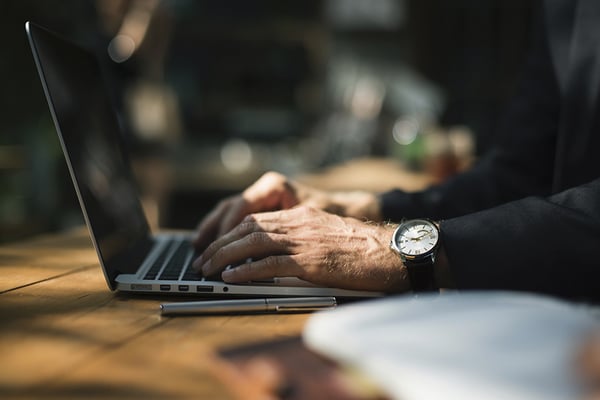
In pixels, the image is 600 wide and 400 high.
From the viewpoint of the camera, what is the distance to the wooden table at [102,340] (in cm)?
47

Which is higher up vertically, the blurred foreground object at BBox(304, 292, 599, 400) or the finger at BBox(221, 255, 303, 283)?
the blurred foreground object at BBox(304, 292, 599, 400)

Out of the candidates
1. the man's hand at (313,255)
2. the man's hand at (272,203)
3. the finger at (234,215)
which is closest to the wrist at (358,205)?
the man's hand at (272,203)

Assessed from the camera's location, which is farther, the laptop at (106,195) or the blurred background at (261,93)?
the blurred background at (261,93)

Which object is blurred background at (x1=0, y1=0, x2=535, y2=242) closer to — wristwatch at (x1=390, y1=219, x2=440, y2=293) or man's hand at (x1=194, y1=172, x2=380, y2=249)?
man's hand at (x1=194, y1=172, x2=380, y2=249)

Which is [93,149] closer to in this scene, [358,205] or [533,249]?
[358,205]

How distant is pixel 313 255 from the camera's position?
0.74 meters

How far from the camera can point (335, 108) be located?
6344 mm

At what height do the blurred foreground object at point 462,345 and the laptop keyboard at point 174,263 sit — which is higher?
the blurred foreground object at point 462,345

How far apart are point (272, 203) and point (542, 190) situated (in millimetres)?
596

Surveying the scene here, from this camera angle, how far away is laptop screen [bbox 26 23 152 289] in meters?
0.75

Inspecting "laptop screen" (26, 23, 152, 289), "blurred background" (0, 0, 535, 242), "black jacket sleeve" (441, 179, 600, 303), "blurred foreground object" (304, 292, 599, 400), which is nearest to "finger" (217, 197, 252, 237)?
"laptop screen" (26, 23, 152, 289)

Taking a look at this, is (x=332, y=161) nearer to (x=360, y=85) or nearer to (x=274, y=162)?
(x=274, y=162)

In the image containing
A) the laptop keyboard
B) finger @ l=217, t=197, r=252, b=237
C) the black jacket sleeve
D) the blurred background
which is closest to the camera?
the black jacket sleeve

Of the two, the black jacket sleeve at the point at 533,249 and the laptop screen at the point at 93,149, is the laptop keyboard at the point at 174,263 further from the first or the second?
the black jacket sleeve at the point at 533,249
